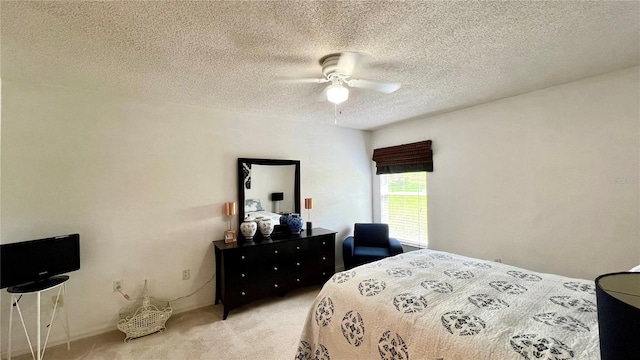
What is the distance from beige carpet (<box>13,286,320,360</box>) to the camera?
219 centimetres

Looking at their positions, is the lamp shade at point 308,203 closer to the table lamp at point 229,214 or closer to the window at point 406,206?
the table lamp at point 229,214

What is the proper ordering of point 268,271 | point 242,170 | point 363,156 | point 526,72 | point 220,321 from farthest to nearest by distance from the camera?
point 363,156
point 242,170
point 268,271
point 220,321
point 526,72

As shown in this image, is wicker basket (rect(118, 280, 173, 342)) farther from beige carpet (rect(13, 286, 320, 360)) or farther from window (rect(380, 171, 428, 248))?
window (rect(380, 171, 428, 248))

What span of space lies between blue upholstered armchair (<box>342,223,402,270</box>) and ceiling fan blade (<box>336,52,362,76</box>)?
246 cm

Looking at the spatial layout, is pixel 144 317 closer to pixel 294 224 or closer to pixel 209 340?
pixel 209 340

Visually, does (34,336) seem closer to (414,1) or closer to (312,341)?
(312,341)

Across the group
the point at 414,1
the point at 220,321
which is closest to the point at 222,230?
the point at 220,321

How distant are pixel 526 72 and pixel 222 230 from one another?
351 centimetres

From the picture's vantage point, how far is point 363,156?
455cm

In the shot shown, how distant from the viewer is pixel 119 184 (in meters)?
2.65

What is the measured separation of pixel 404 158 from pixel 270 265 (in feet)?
8.19

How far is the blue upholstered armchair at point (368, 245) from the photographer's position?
3.56 m

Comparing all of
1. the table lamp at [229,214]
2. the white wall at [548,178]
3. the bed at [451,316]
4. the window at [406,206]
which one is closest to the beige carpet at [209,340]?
the bed at [451,316]

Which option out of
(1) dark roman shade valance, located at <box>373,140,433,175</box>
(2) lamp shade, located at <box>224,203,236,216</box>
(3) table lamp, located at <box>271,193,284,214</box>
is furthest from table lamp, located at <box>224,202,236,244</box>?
(1) dark roman shade valance, located at <box>373,140,433,175</box>
